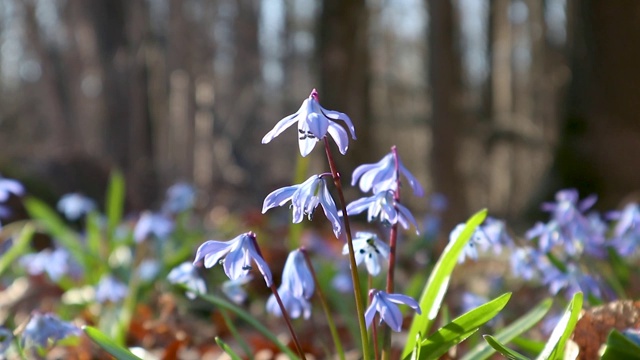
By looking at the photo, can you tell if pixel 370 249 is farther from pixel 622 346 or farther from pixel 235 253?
pixel 622 346

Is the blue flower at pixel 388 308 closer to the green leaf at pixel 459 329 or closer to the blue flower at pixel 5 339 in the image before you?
the green leaf at pixel 459 329

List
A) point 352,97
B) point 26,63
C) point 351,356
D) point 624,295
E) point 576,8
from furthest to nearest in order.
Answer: point 26,63
point 352,97
point 576,8
point 351,356
point 624,295

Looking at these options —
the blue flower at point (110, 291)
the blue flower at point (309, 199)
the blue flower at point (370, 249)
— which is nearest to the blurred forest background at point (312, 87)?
the blue flower at point (110, 291)

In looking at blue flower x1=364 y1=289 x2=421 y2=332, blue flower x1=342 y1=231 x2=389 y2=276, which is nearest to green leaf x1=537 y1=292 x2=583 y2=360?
blue flower x1=364 y1=289 x2=421 y2=332

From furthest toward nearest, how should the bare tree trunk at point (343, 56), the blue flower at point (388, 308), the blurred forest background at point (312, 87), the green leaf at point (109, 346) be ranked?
the bare tree trunk at point (343, 56) → the blurred forest background at point (312, 87) → the green leaf at point (109, 346) → the blue flower at point (388, 308)

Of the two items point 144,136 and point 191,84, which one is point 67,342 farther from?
point 191,84

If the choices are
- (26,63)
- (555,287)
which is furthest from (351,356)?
(26,63)

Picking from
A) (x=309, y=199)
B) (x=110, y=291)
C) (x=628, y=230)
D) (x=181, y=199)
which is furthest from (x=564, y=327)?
(x=181, y=199)
